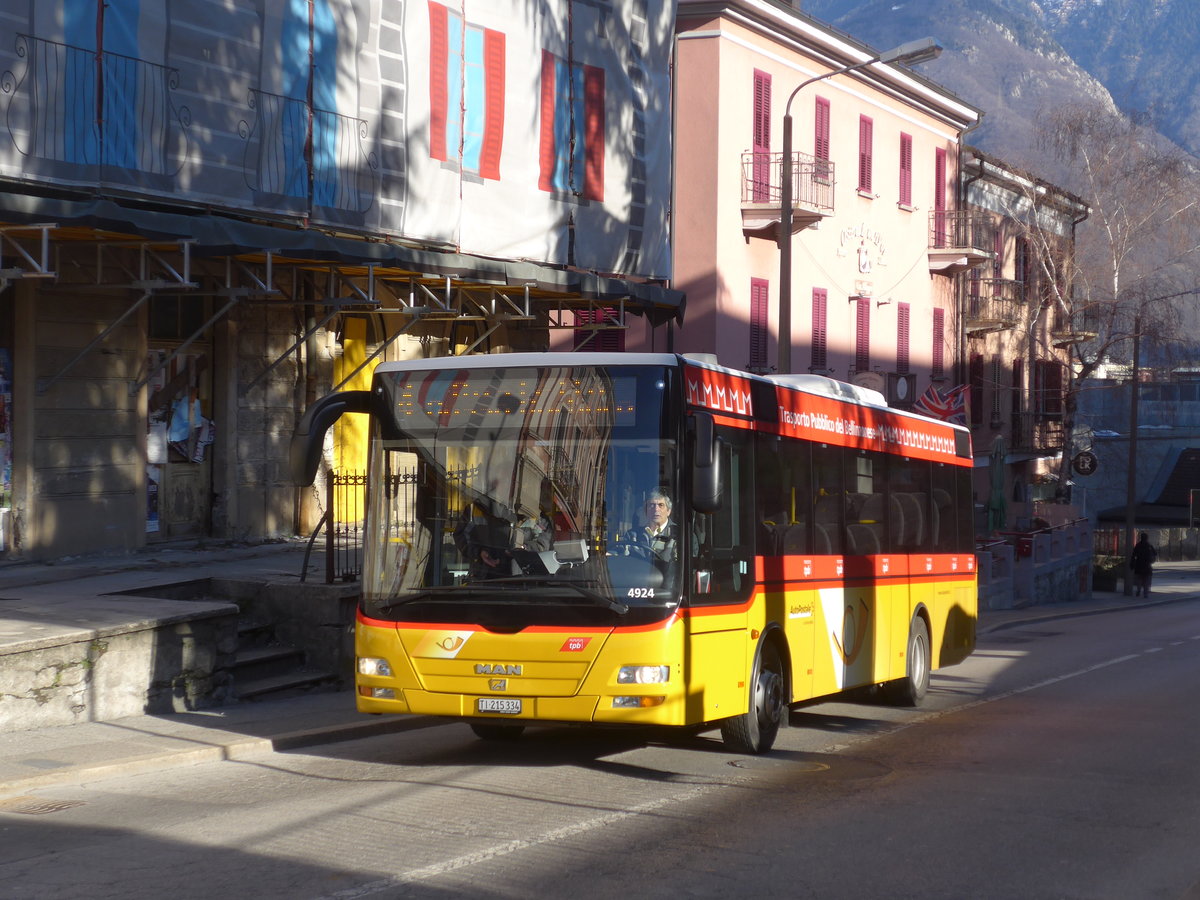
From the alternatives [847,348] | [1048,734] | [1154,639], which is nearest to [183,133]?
[1048,734]

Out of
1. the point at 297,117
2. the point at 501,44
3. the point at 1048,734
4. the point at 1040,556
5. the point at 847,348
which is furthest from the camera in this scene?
the point at 1040,556

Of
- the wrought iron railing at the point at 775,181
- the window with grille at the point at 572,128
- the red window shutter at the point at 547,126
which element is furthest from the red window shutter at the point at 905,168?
the red window shutter at the point at 547,126

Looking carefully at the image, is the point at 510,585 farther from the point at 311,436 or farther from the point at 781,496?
the point at 781,496

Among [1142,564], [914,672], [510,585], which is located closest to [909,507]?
[914,672]

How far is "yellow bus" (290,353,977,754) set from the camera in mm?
10172

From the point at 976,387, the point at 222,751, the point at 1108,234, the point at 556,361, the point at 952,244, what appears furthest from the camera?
the point at 1108,234

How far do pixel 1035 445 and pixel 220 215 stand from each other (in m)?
37.7

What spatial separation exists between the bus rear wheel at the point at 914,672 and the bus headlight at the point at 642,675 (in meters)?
6.16

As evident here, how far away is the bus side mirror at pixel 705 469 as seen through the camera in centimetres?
990

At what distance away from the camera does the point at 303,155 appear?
712 inches

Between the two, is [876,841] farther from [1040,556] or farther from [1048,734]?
[1040,556]

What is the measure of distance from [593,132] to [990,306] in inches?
1006

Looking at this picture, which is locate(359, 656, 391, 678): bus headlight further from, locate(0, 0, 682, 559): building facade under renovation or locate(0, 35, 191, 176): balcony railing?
locate(0, 35, 191, 176): balcony railing

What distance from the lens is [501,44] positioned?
2125 cm
